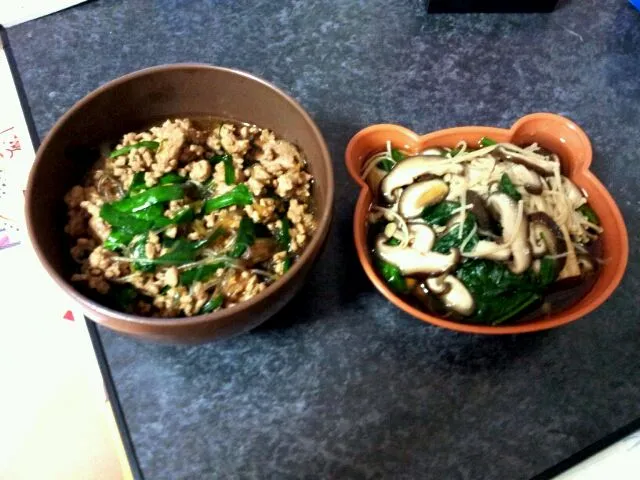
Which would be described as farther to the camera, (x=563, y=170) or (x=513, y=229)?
(x=563, y=170)

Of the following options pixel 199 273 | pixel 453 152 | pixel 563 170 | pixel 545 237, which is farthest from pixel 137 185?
pixel 563 170

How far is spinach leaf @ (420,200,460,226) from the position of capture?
37.4 inches

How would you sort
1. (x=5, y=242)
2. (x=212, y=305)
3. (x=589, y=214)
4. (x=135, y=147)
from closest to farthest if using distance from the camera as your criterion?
(x=212, y=305) < (x=135, y=147) < (x=589, y=214) < (x=5, y=242)

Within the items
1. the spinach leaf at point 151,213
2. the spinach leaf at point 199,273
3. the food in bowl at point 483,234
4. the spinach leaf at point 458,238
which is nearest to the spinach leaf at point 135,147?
the spinach leaf at point 151,213

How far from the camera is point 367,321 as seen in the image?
0.95 m

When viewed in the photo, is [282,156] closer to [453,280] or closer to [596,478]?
[453,280]

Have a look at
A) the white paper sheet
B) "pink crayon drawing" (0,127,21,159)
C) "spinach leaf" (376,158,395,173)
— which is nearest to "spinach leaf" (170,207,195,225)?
"spinach leaf" (376,158,395,173)

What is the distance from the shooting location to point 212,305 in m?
0.80

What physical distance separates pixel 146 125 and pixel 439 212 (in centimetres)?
49

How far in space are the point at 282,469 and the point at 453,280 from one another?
37 cm

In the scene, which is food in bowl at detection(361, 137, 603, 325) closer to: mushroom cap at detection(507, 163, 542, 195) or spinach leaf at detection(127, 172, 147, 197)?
mushroom cap at detection(507, 163, 542, 195)

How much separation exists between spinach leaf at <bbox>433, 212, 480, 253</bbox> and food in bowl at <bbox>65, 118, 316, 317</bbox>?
21 cm

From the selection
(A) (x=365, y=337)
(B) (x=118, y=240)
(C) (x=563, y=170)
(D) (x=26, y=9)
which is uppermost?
(D) (x=26, y=9)

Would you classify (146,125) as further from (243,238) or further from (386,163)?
(386,163)
